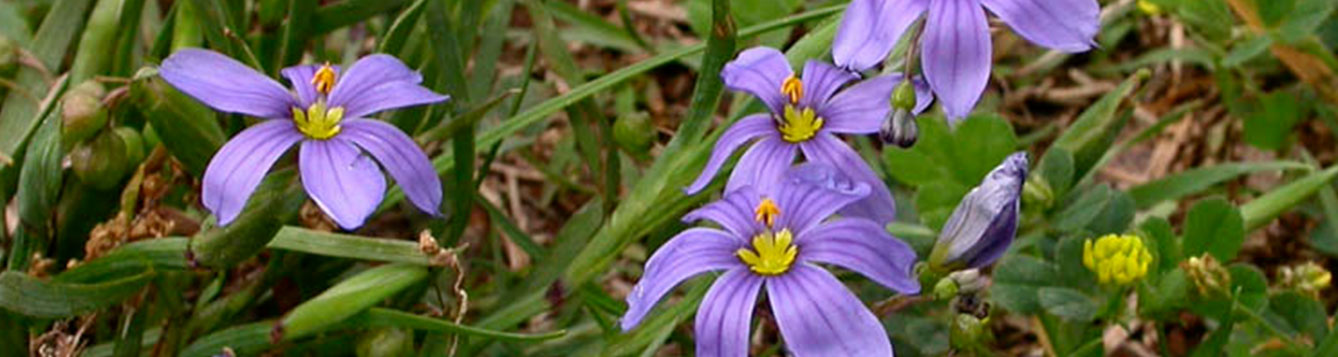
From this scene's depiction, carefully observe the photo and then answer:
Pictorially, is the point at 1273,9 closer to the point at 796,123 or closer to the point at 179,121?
the point at 796,123

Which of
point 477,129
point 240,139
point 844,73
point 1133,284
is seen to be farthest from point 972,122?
point 240,139

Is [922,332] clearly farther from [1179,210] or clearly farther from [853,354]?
[1179,210]

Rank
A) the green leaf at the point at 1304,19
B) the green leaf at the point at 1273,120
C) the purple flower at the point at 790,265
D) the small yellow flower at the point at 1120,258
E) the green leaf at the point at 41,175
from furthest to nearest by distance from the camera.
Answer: the green leaf at the point at 1273,120, the green leaf at the point at 1304,19, the small yellow flower at the point at 1120,258, the green leaf at the point at 41,175, the purple flower at the point at 790,265

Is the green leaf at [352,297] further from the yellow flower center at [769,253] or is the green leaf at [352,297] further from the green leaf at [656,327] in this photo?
the yellow flower center at [769,253]

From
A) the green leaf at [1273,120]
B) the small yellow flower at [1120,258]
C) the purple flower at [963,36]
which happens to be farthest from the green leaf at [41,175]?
the green leaf at [1273,120]

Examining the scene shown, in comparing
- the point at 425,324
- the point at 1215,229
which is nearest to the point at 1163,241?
the point at 1215,229
